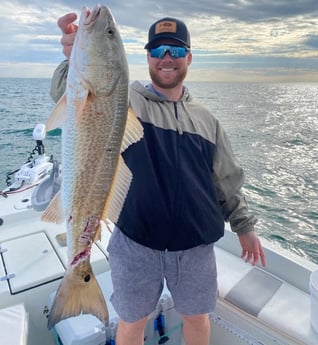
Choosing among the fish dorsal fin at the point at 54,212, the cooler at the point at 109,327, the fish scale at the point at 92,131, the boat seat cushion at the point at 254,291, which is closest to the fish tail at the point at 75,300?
the fish scale at the point at 92,131

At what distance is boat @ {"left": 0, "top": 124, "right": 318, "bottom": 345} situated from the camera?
2.51 meters

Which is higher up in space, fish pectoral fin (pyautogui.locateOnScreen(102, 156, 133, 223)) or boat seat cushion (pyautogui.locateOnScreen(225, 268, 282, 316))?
fish pectoral fin (pyautogui.locateOnScreen(102, 156, 133, 223))

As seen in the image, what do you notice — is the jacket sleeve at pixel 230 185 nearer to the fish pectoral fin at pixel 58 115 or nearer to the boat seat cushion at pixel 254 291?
the boat seat cushion at pixel 254 291

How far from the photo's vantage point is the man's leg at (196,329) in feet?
7.88

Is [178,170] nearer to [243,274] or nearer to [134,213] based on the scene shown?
[134,213]

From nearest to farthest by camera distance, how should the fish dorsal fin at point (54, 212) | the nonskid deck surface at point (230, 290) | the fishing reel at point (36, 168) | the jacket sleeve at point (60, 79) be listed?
the fish dorsal fin at point (54, 212) → the jacket sleeve at point (60, 79) → the nonskid deck surface at point (230, 290) → the fishing reel at point (36, 168)

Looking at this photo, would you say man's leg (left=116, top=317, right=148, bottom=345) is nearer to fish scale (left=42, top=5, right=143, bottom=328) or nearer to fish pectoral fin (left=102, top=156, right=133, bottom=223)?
fish scale (left=42, top=5, right=143, bottom=328)

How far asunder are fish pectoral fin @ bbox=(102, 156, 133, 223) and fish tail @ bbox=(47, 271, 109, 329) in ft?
1.23

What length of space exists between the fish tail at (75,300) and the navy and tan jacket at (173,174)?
40 cm

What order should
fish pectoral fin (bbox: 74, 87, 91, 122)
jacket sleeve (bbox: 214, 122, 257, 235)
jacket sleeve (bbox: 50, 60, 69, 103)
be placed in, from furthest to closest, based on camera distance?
jacket sleeve (bbox: 214, 122, 257, 235)
jacket sleeve (bbox: 50, 60, 69, 103)
fish pectoral fin (bbox: 74, 87, 91, 122)

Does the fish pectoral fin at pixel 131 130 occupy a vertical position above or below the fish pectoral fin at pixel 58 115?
below

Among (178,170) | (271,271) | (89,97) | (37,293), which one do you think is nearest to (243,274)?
(271,271)

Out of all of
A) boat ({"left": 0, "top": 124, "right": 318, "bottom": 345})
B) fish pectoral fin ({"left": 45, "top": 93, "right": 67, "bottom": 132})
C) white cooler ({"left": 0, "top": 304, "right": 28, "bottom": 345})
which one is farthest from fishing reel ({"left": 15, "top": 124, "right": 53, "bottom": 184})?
fish pectoral fin ({"left": 45, "top": 93, "right": 67, "bottom": 132})

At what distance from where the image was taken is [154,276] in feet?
7.28
